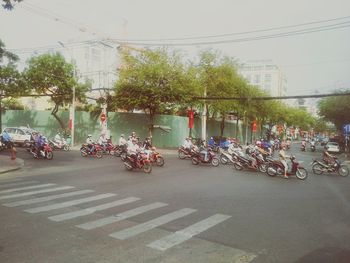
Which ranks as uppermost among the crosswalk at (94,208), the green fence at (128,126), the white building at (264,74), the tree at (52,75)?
the white building at (264,74)

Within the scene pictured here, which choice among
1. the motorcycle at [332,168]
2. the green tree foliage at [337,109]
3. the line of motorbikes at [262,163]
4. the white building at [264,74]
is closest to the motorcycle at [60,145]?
the line of motorbikes at [262,163]

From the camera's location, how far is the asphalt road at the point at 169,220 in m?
6.28

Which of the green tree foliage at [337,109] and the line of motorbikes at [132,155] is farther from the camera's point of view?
the green tree foliage at [337,109]

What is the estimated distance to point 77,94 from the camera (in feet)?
118

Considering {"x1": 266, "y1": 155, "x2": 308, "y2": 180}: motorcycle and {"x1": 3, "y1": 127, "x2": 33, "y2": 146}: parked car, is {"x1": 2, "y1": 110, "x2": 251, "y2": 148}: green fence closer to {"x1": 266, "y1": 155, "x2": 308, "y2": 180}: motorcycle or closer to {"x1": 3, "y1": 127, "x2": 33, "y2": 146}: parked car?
{"x1": 3, "y1": 127, "x2": 33, "y2": 146}: parked car

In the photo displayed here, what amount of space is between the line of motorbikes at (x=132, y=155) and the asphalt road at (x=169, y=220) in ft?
6.61

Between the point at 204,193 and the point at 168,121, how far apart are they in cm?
2477

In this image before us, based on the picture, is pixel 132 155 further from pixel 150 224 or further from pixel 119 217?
pixel 150 224

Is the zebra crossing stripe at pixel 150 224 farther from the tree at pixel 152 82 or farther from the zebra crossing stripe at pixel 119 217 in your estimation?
the tree at pixel 152 82

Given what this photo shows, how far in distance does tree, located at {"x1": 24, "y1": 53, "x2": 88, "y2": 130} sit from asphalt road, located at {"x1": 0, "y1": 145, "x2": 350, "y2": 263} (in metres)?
21.1

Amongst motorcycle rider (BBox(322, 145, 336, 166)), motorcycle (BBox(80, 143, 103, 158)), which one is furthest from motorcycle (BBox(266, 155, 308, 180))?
motorcycle (BBox(80, 143, 103, 158))

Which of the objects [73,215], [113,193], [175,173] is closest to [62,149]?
[175,173]

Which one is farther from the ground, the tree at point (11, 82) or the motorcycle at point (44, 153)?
the tree at point (11, 82)

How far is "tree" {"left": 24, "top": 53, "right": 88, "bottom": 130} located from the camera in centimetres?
3484
